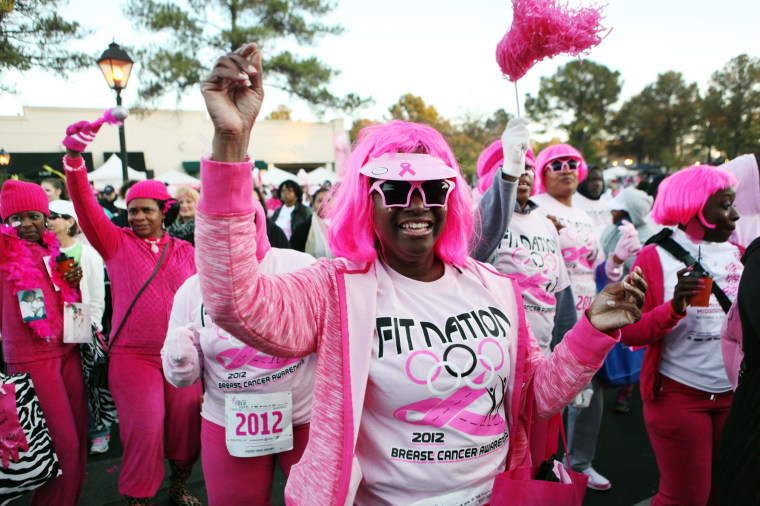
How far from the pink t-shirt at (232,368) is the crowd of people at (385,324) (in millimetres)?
12

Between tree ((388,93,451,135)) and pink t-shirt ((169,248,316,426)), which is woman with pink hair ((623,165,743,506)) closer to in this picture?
pink t-shirt ((169,248,316,426))

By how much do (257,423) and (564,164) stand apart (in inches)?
122

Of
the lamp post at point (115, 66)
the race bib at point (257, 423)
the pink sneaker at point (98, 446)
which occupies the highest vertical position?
the lamp post at point (115, 66)

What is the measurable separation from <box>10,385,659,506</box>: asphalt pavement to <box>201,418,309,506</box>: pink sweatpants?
1.26m

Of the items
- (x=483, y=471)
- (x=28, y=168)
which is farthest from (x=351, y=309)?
(x=28, y=168)

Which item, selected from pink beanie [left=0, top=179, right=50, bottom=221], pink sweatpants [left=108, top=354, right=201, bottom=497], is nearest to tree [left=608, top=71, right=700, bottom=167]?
pink sweatpants [left=108, top=354, right=201, bottom=497]

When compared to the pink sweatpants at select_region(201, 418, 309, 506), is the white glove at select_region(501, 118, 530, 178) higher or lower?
higher

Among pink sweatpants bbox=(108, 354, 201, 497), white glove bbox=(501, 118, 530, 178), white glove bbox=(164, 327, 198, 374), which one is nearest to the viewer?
white glove bbox=(164, 327, 198, 374)

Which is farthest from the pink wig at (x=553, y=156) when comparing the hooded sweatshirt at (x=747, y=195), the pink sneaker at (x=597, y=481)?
the pink sneaker at (x=597, y=481)

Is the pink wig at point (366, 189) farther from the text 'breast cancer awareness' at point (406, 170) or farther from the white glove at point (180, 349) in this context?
the white glove at point (180, 349)

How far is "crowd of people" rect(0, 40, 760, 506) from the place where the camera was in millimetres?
1413

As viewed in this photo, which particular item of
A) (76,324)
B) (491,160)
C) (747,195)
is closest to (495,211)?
(491,160)

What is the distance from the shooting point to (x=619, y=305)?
1488mm

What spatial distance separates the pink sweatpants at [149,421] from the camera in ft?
9.80
